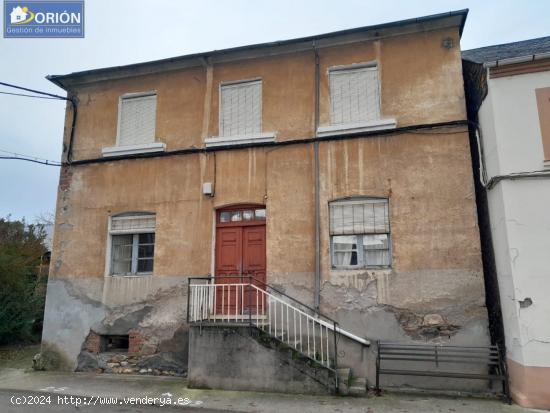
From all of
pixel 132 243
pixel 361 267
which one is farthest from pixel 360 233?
pixel 132 243

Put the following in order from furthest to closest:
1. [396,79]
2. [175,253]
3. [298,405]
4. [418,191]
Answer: [175,253], [396,79], [418,191], [298,405]

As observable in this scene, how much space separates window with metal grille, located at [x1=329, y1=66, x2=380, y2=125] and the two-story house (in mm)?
29

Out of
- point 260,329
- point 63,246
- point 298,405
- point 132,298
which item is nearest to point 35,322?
point 63,246

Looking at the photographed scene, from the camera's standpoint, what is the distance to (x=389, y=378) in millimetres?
7453

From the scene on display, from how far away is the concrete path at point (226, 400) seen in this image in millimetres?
6328

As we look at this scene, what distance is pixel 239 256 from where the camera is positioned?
8.90 metres

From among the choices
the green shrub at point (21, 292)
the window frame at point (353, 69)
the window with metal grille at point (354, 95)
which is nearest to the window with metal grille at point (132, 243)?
the green shrub at point (21, 292)

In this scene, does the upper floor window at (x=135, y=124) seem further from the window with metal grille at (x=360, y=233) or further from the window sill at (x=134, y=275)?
the window with metal grille at (x=360, y=233)

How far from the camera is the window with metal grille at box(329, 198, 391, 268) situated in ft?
26.6

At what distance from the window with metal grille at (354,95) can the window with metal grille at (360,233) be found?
5.69 feet

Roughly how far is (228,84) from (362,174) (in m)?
3.68

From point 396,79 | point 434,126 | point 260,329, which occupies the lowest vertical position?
point 260,329

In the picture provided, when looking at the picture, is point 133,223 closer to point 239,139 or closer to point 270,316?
point 239,139

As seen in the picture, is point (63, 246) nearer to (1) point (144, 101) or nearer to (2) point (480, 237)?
(1) point (144, 101)
